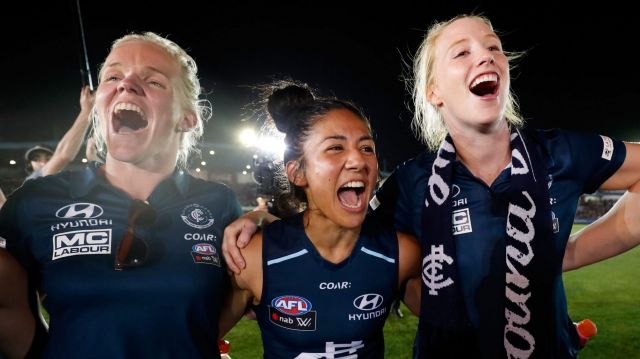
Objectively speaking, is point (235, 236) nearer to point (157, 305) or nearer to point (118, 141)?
point (157, 305)

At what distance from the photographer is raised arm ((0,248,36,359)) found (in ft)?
5.19

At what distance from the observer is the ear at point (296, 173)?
2146mm

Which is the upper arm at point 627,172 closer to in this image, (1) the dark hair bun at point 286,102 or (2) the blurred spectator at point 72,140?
(1) the dark hair bun at point 286,102

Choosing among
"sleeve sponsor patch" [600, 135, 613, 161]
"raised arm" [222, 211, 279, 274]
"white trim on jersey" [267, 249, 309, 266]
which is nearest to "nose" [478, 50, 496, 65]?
"sleeve sponsor patch" [600, 135, 613, 161]

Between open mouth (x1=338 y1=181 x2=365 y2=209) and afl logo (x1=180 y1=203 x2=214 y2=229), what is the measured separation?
660 mm

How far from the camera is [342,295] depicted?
1896 mm

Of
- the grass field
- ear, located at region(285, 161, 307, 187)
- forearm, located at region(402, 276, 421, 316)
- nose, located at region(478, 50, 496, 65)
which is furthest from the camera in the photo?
the grass field

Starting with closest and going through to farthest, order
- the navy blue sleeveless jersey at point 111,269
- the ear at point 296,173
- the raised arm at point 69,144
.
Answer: the navy blue sleeveless jersey at point 111,269, the ear at point 296,173, the raised arm at point 69,144

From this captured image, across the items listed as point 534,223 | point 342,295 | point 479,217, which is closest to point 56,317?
point 342,295

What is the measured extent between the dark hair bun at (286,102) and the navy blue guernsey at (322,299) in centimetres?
70

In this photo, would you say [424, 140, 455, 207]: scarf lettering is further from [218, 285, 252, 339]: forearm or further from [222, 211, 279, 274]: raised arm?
[218, 285, 252, 339]: forearm

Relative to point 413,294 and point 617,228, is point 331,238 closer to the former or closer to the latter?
point 413,294

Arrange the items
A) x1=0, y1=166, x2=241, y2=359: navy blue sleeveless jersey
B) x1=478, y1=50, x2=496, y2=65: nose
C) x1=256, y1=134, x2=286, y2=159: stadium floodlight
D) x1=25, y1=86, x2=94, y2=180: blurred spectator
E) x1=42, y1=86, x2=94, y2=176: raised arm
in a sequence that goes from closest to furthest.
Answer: x1=0, y1=166, x2=241, y2=359: navy blue sleeveless jersey
x1=478, y1=50, x2=496, y2=65: nose
x1=256, y1=134, x2=286, y2=159: stadium floodlight
x1=25, y1=86, x2=94, y2=180: blurred spectator
x1=42, y1=86, x2=94, y2=176: raised arm

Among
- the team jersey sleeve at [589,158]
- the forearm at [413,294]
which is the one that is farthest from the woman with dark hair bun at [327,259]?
the team jersey sleeve at [589,158]
